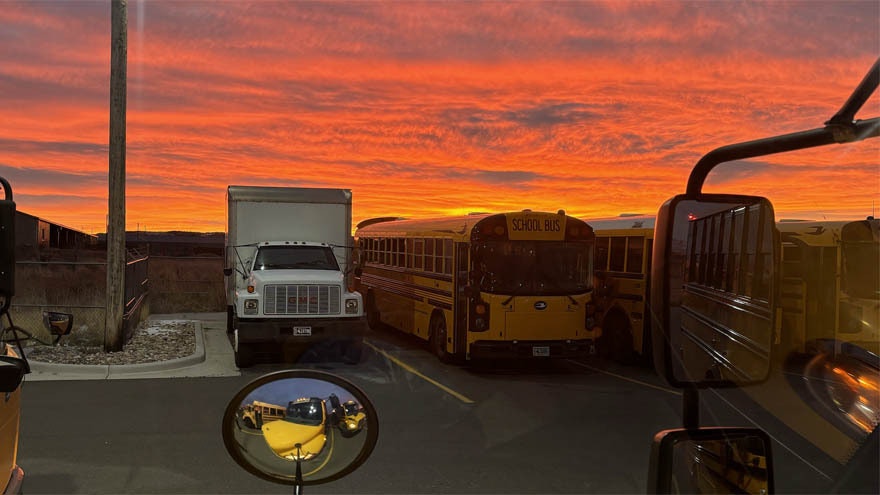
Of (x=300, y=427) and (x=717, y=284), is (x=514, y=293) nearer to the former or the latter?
(x=717, y=284)

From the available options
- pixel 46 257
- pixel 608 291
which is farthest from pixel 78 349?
pixel 46 257

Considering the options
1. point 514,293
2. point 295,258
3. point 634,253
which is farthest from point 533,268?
point 295,258

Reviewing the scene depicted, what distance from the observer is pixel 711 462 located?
2061 mm

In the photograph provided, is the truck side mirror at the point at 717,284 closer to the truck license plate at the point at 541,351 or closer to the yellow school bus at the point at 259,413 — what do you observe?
the yellow school bus at the point at 259,413

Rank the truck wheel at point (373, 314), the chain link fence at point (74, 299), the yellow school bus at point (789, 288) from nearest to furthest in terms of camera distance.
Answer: the yellow school bus at point (789, 288) < the chain link fence at point (74, 299) < the truck wheel at point (373, 314)

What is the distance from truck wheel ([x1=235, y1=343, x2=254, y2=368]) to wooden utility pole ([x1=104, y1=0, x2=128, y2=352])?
2.10m

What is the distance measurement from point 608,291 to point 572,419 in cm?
589

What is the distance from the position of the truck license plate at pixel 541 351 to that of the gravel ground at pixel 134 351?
5979mm

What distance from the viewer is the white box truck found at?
527 inches

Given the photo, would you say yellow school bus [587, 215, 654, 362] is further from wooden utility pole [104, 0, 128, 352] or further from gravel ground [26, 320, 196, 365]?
wooden utility pole [104, 0, 128, 352]

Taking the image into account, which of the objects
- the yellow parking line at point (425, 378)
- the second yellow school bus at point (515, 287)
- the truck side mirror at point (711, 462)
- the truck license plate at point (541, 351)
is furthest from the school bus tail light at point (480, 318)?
the truck side mirror at point (711, 462)

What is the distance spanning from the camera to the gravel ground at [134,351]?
39.8 feet

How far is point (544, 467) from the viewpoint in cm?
692

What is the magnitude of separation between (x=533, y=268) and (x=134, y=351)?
7.12 m
